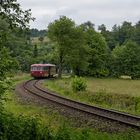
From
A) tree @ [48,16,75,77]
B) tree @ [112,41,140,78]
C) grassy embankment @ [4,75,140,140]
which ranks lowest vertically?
tree @ [112,41,140,78]

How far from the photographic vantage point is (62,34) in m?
83.9

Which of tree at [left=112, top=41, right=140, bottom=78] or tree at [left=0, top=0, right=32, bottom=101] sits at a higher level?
tree at [left=0, top=0, right=32, bottom=101]

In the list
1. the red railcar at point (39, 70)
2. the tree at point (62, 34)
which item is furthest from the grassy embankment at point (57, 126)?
the tree at point (62, 34)

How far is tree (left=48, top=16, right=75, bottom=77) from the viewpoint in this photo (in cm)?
8294

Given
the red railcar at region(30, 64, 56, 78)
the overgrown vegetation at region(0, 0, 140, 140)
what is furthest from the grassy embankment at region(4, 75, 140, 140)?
the red railcar at region(30, 64, 56, 78)

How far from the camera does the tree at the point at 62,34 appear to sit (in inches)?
3265

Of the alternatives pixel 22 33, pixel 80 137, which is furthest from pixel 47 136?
pixel 22 33

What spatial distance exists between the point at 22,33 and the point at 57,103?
16338mm

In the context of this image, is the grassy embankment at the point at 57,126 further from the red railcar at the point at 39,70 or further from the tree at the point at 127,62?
the tree at the point at 127,62

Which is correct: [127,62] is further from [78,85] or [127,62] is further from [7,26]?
[7,26]

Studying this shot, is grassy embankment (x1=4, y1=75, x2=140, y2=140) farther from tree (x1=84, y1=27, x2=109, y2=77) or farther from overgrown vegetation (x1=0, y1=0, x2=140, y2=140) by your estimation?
tree (x1=84, y1=27, x2=109, y2=77)

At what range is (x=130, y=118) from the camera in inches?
920

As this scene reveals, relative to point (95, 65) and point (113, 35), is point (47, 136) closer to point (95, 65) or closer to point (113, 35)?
point (95, 65)

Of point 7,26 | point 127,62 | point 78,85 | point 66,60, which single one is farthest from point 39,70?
point 7,26
